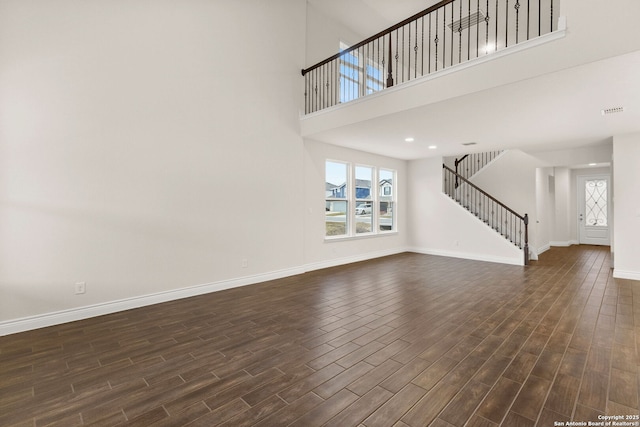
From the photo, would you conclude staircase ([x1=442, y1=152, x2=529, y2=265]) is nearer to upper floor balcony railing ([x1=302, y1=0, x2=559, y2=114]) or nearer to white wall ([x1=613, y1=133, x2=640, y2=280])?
white wall ([x1=613, y1=133, x2=640, y2=280])

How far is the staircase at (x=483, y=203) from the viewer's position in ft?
24.8

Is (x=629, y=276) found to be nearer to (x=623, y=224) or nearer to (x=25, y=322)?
(x=623, y=224)

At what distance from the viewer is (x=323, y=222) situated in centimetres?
627

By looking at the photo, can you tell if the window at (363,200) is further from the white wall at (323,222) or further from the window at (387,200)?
the window at (387,200)

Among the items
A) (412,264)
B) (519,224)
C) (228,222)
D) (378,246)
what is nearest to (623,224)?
(519,224)

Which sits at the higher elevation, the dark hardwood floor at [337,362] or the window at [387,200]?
the window at [387,200]

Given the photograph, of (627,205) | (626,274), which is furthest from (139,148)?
(626,274)

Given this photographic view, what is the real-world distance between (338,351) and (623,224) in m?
5.93

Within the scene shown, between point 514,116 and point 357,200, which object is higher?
point 514,116

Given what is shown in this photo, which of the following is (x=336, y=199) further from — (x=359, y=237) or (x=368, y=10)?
(x=368, y=10)

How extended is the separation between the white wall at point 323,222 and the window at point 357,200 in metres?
0.17

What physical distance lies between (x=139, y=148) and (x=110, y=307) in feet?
6.62

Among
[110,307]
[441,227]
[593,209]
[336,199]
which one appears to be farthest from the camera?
[593,209]

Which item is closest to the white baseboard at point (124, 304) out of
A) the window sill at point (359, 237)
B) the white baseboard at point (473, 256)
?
the window sill at point (359, 237)
